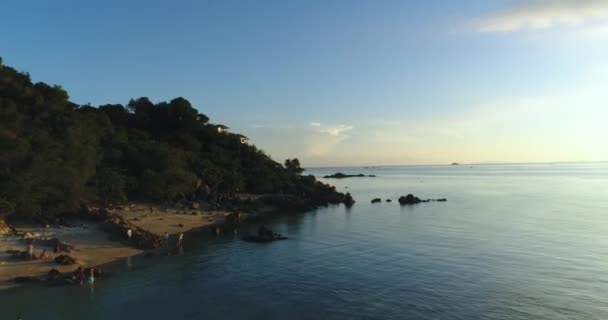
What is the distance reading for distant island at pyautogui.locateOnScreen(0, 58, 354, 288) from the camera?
36.5 m

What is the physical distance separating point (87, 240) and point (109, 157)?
27.2 metres

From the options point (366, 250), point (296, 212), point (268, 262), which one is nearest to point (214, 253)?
point (268, 262)

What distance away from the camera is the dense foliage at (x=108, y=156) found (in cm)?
3897

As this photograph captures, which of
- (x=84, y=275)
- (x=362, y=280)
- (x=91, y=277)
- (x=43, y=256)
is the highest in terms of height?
(x=43, y=256)

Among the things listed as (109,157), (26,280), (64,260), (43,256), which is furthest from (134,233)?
(109,157)

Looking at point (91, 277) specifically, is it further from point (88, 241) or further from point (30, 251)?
point (88, 241)

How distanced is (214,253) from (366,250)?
14555 mm

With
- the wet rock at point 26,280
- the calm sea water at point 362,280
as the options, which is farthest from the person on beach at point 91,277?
the wet rock at point 26,280

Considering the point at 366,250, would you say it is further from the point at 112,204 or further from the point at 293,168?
the point at 293,168

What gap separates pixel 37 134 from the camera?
139ft

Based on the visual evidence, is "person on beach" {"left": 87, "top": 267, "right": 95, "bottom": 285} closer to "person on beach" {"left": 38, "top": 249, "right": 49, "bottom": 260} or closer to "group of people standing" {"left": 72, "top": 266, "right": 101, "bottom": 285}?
"group of people standing" {"left": 72, "top": 266, "right": 101, "bottom": 285}

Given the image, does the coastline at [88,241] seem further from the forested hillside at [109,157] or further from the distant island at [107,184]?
the forested hillside at [109,157]

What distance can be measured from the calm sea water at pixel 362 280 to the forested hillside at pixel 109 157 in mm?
13327

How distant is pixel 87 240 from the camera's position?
3856cm
